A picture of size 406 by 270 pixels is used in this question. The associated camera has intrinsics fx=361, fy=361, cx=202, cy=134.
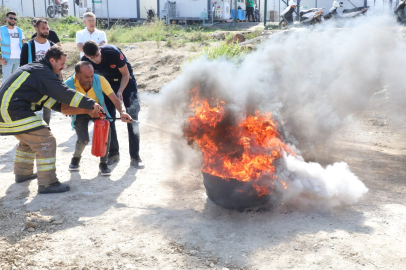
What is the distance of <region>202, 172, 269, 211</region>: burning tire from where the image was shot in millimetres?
3902

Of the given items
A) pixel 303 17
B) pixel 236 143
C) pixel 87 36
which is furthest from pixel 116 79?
pixel 303 17

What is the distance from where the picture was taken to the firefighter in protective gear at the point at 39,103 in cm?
435

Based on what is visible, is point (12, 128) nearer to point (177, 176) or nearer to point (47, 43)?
point (177, 176)

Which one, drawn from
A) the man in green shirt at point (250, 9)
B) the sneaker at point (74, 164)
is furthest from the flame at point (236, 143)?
the man in green shirt at point (250, 9)

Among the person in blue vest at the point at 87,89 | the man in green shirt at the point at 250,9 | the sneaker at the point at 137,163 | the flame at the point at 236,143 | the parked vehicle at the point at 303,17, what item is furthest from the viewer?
the man in green shirt at the point at 250,9

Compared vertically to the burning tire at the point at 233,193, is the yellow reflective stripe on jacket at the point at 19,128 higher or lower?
higher

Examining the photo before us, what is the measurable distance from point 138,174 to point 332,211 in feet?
9.24

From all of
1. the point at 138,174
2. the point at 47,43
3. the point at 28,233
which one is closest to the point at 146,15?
the point at 47,43

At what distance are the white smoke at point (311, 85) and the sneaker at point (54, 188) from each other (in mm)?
1689

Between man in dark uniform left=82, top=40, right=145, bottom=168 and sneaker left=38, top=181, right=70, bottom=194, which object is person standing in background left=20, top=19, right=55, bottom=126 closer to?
man in dark uniform left=82, top=40, right=145, bottom=168

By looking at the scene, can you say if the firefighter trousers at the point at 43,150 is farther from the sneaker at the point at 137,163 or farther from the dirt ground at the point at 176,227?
the sneaker at the point at 137,163

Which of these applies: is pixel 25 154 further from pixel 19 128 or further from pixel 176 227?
pixel 176 227

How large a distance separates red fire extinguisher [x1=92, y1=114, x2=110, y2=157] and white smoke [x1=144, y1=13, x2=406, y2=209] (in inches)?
35.6

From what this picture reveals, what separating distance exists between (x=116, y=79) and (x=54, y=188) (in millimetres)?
1883
